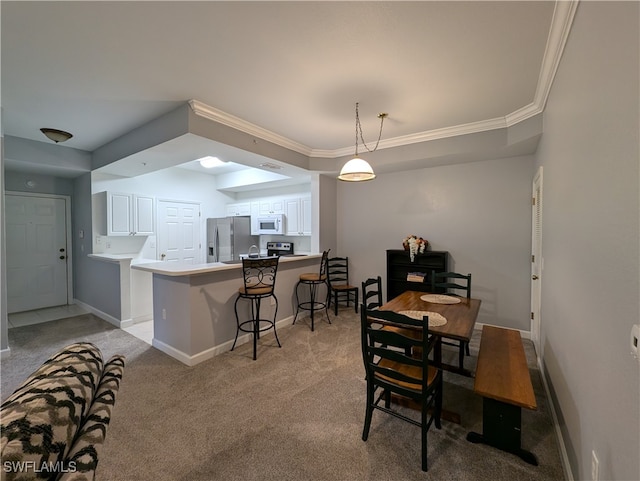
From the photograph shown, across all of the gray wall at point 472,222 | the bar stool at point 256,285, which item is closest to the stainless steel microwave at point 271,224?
the gray wall at point 472,222

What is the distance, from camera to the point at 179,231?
19.0 feet

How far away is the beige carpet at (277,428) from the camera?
5.46 feet

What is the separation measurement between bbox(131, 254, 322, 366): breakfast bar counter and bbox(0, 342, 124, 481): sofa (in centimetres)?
191

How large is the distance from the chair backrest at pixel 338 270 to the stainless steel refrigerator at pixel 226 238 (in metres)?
2.29

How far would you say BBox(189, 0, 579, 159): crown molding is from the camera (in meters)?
1.73

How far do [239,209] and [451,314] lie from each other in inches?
217

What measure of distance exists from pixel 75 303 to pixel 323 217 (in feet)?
16.5

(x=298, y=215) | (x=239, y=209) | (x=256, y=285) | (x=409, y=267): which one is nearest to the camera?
(x=256, y=285)

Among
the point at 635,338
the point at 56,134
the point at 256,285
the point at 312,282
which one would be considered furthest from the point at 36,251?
the point at 635,338

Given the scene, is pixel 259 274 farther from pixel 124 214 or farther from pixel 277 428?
pixel 124 214

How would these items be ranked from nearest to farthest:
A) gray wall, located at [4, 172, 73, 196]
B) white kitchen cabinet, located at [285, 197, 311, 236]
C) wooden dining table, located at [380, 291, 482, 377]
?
1. wooden dining table, located at [380, 291, 482, 377]
2. gray wall, located at [4, 172, 73, 196]
3. white kitchen cabinet, located at [285, 197, 311, 236]

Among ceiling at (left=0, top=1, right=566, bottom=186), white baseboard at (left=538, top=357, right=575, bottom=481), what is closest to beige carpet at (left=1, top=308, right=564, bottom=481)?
white baseboard at (left=538, top=357, right=575, bottom=481)

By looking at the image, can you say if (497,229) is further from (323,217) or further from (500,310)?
(323,217)

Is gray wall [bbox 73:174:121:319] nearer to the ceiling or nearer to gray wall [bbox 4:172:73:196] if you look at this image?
gray wall [bbox 4:172:73:196]
